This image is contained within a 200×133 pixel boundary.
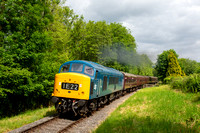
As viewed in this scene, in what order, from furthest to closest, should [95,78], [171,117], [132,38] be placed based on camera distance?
[132,38]
[95,78]
[171,117]

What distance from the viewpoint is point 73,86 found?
9758 mm

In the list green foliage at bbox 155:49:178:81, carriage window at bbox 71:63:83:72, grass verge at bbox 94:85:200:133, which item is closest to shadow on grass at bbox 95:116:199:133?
grass verge at bbox 94:85:200:133

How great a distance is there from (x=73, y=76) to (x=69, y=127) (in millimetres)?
2880

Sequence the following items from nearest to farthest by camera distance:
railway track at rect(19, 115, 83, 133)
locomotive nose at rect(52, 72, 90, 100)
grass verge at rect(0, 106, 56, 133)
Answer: railway track at rect(19, 115, 83, 133) < grass verge at rect(0, 106, 56, 133) < locomotive nose at rect(52, 72, 90, 100)

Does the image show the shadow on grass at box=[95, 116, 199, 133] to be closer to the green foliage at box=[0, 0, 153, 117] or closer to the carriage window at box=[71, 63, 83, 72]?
the carriage window at box=[71, 63, 83, 72]

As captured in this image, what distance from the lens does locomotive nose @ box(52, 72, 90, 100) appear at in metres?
9.56

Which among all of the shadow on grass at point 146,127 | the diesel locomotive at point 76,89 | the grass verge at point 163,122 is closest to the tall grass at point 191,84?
the grass verge at point 163,122

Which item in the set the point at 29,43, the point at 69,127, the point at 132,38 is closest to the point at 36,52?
Result: the point at 29,43

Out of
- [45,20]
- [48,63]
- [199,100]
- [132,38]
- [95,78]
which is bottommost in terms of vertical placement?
[199,100]

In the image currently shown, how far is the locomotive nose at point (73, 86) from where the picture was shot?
A: 9562 millimetres

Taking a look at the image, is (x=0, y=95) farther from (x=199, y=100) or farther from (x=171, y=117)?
(x=199, y=100)

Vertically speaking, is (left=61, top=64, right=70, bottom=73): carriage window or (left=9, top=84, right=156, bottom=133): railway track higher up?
(left=61, top=64, right=70, bottom=73): carriage window

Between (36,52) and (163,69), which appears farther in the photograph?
(163,69)

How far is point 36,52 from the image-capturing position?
16.2 m
